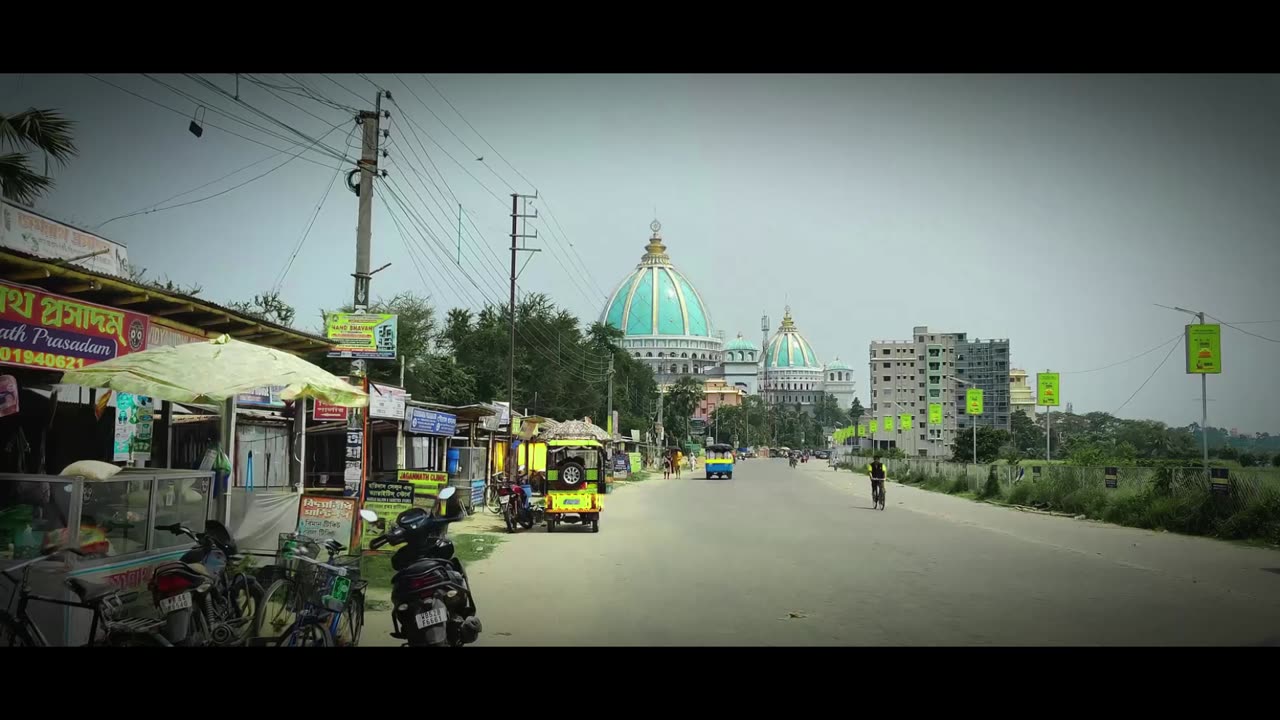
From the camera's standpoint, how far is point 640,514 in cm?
2498

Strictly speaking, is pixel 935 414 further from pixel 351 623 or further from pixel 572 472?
pixel 351 623

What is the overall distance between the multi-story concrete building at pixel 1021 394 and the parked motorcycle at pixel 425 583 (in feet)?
410

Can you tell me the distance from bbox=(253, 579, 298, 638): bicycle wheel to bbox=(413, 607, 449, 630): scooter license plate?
0.88m

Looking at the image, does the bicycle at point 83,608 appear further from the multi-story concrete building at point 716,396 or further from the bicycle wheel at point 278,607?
the multi-story concrete building at point 716,396

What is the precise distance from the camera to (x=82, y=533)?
7.34 metres

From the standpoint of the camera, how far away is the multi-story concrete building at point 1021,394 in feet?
418

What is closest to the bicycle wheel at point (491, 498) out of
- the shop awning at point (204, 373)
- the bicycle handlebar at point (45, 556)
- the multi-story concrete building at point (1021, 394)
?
the shop awning at point (204, 373)

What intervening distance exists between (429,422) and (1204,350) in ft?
61.1

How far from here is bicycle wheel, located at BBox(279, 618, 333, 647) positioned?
677 centimetres

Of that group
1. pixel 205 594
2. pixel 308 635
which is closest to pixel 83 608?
pixel 205 594

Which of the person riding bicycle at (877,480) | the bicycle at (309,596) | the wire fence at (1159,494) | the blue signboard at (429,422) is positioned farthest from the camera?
the person riding bicycle at (877,480)
